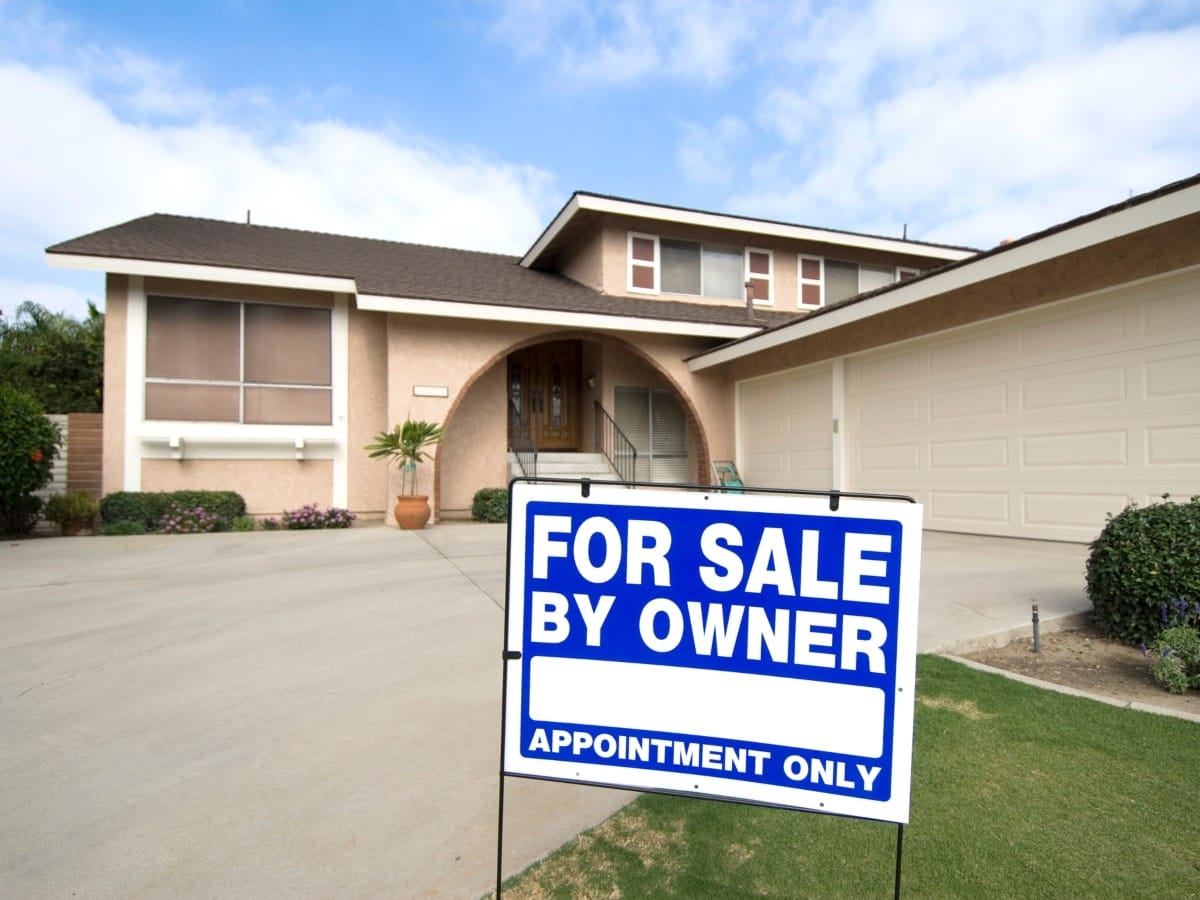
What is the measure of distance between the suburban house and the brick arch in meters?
0.06

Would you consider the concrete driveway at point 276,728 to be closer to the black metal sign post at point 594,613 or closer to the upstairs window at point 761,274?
the black metal sign post at point 594,613

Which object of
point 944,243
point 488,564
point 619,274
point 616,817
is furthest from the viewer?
point 944,243

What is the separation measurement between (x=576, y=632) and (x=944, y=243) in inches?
718

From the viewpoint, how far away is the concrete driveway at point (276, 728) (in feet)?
7.05

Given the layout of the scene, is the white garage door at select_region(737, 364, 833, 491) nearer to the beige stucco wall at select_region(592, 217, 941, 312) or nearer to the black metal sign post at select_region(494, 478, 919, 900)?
the beige stucco wall at select_region(592, 217, 941, 312)

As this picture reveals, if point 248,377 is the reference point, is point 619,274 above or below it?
above

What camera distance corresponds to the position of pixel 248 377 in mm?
11211

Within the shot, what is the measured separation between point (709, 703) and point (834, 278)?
15945mm

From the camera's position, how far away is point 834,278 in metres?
15.9

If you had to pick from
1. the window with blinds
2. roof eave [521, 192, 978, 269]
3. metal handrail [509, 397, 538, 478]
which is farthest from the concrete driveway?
roof eave [521, 192, 978, 269]

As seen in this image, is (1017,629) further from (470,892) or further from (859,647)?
(470,892)

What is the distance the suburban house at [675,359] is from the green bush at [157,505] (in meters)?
0.52

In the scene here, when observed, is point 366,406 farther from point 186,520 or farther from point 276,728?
point 276,728

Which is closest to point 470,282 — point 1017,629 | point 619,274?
point 619,274
